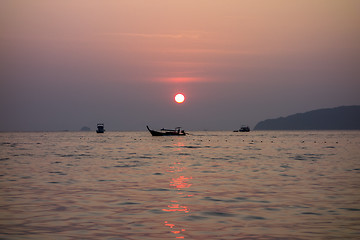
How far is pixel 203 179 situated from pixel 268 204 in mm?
9270

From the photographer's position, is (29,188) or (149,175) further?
(149,175)

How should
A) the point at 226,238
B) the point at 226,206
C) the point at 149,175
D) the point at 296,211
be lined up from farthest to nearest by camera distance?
the point at 149,175, the point at 226,206, the point at 296,211, the point at 226,238

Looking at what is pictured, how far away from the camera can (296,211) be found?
1650 cm

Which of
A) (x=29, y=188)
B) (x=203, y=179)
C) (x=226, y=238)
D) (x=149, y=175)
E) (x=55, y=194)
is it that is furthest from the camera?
(x=149, y=175)

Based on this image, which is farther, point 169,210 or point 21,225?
point 169,210

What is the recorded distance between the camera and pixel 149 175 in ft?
97.3

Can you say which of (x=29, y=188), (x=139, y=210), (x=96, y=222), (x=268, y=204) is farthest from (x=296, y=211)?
(x=29, y=188)

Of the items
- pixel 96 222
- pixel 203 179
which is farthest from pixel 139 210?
pixel 203 179

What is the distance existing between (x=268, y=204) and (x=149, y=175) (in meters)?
12.7

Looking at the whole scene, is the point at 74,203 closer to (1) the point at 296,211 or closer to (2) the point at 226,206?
(2) the point at 226,206

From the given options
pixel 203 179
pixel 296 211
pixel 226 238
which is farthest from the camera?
pixel 203 179

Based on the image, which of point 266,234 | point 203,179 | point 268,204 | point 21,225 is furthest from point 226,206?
point 203,179

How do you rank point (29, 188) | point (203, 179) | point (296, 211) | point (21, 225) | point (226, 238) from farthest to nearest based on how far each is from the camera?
point (203, 179)
point (29, 188)
point (296, 211)
point (21, 225)
point (226, 238)

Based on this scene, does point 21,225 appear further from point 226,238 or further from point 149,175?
point 149,175
